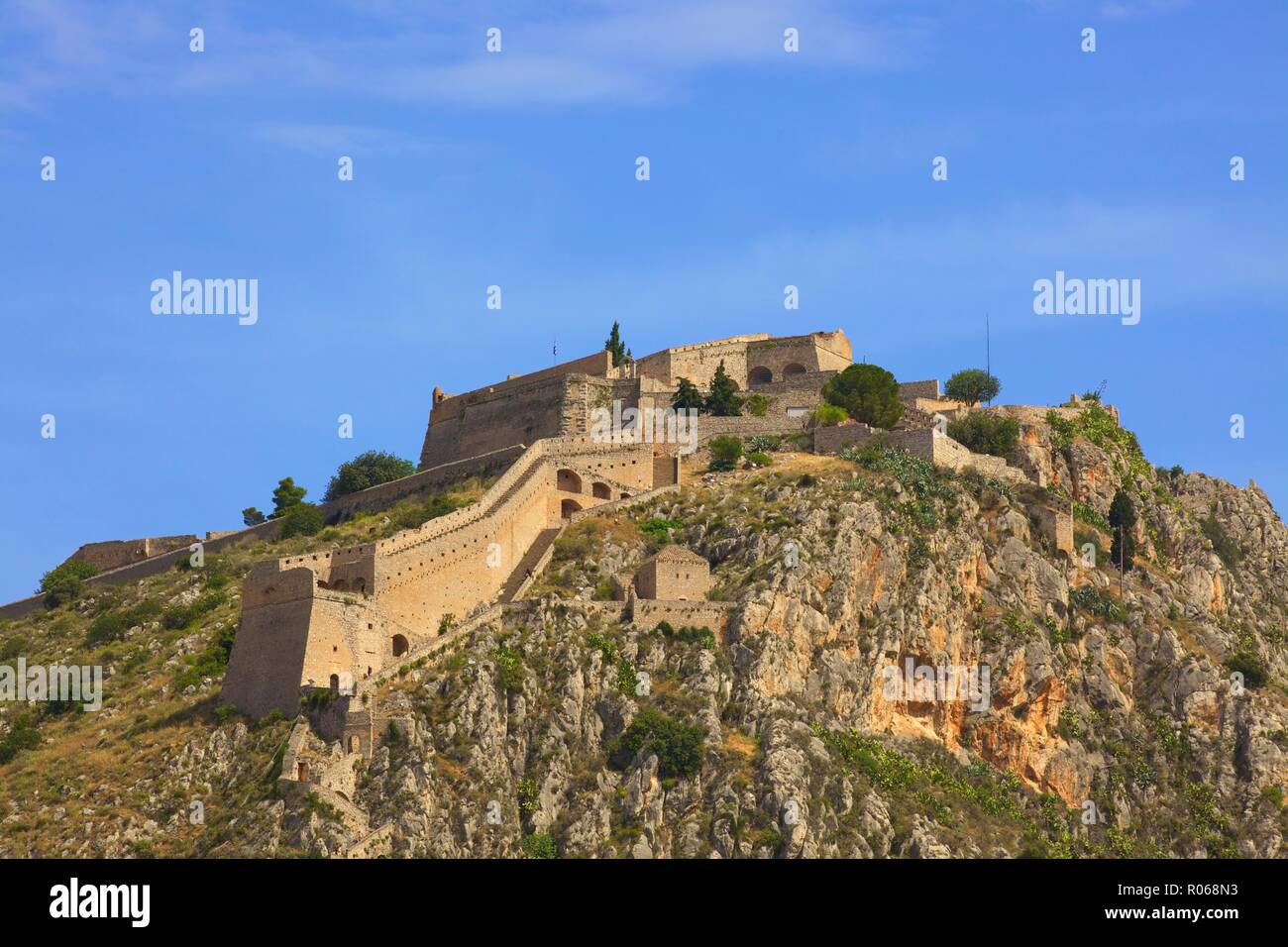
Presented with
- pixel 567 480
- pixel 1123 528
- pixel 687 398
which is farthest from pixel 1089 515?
pixel 567 480

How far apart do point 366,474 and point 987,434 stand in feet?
86.4

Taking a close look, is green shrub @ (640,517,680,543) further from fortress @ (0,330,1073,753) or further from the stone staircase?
the stone staircase

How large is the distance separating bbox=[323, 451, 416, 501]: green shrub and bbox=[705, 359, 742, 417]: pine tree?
13528 mm

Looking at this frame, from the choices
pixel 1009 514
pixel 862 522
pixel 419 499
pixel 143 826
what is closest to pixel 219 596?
pixel 419 499

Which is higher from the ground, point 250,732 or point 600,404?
point 600,404

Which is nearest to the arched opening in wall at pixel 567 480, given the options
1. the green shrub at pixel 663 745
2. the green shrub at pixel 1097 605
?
the green shrub at pixel 663 745

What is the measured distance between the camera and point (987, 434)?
296 feet

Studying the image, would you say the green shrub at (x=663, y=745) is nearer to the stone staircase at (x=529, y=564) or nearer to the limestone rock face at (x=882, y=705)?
the limestone rock face at (x=882, y=705)

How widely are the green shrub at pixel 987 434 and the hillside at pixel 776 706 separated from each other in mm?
1043

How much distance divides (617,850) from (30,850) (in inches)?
659

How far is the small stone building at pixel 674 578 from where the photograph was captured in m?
71.7

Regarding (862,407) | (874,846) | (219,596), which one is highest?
(862,407)

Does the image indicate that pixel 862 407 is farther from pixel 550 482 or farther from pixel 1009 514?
pixel 550 482

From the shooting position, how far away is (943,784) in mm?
70062
